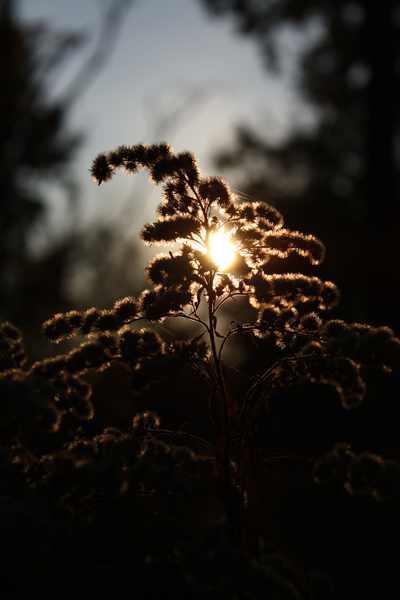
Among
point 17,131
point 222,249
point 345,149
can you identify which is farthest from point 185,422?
point 345,149

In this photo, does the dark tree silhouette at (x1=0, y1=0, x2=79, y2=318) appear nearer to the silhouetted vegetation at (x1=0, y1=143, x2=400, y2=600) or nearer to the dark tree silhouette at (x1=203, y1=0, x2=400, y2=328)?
the dark tree silhouette at (x1=203, y1=0, x2=400, y2=328)

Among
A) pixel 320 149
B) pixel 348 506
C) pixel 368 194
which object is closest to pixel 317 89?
pixel 320 149

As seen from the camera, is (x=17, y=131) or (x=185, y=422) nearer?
(x=185, y=422)

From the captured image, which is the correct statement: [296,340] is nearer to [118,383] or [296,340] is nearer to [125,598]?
[125,598]

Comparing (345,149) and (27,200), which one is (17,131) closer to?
(27,200)

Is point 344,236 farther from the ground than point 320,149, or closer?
closer

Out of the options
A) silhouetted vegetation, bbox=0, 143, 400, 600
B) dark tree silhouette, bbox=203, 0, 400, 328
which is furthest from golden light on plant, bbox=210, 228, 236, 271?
dark tree silhouette, bbox=203, 0, 400, 328
